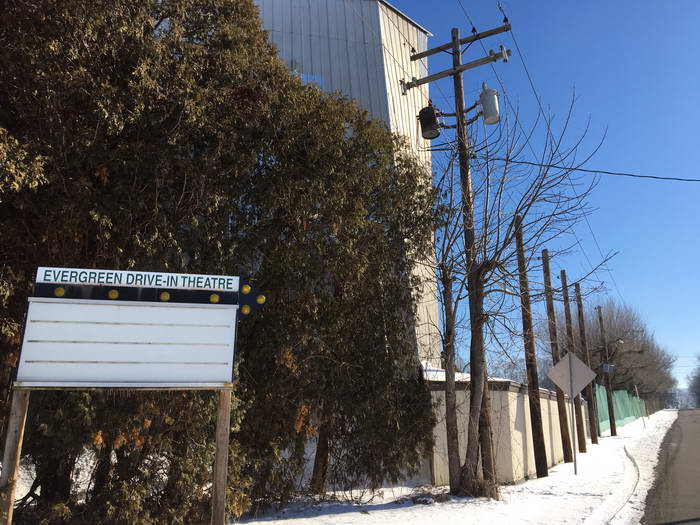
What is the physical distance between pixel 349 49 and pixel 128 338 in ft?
53.1

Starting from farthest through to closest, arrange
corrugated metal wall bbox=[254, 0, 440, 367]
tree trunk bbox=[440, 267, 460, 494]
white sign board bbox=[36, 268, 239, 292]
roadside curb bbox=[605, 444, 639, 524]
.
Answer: corrugated metal wall bbox=[254, 0, 440, 367] < tree trunk bbox=[440, 267, 460, 494] < roadside curb bbox=[605, 444, 639, 524] < white sign board bbox=[36, 268, 239, 292]

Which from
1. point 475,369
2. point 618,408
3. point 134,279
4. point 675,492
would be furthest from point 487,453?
point 618,408

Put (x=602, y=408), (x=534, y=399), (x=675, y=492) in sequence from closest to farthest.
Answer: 1. (x=675, y=492)
2. (x=534, y=399)
3. (x=602, y=408)

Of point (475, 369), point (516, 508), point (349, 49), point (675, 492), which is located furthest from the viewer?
point (349, 49)

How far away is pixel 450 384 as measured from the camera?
35.5 feet

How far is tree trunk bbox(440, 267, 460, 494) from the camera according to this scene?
1034cm

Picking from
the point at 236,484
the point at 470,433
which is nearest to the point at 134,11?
the point at 236,484

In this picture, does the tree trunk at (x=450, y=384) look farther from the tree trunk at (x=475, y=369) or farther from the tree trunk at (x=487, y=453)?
the tree trunk at (x=487, y=453)

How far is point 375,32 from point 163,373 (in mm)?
17228

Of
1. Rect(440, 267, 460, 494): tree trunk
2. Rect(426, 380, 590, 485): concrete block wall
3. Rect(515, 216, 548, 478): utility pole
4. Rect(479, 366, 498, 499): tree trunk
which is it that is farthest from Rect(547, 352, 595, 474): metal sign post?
Rect(440, 267, 460, 494): tree trunk

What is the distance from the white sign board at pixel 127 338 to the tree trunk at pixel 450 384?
6.06m

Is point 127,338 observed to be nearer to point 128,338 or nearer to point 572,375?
point 128,338

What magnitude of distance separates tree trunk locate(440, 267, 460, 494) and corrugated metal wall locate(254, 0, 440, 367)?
6755 mm

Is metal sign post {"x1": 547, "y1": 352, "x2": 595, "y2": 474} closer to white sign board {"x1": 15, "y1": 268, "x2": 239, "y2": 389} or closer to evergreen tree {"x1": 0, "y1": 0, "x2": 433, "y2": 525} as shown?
evergreen tree {"x1": 0, "y1": 0, "x2": 433, "y2": 525}
